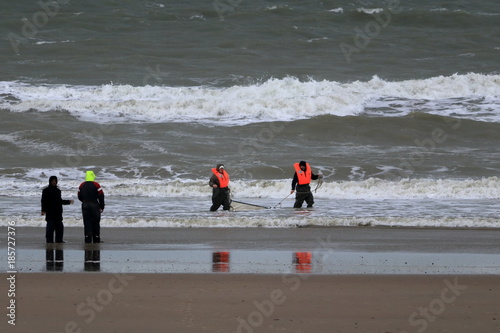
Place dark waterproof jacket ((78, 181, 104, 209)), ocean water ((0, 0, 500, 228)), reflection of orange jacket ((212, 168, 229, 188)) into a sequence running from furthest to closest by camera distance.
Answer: ocean water ((0, 0, 500, 228))
reflection of orange jacket ((212, 168, 229, 188))
dark waterproof jacket ((78, 181, 104, 209))

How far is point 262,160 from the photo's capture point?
2156 cm

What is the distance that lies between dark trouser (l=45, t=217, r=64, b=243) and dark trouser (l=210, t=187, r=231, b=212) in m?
4.41

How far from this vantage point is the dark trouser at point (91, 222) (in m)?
11.6

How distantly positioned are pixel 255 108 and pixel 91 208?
1603 centimetres

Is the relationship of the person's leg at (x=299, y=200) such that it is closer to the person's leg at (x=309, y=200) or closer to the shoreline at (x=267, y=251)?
the person's leg at (x=309, y=200)

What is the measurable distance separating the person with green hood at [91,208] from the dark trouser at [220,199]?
4040 millimetres

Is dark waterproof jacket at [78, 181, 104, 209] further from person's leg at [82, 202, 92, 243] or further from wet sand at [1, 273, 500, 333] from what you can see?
wet sand at [1, 273, 500, 333]

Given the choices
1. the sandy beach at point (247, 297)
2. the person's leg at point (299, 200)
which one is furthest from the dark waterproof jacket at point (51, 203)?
the person's leg at point (299, 200)

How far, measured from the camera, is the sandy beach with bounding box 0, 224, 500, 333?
7.17 meters

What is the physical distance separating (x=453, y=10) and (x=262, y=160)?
22148 mm

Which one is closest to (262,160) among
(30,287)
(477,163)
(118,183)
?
(118,183)

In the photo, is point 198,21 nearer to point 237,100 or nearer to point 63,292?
point 237,100

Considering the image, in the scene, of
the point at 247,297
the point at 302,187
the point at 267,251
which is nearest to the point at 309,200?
the point at 302,187

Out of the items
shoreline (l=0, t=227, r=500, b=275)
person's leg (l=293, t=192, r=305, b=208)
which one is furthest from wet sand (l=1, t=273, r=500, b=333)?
person's leg (l=293, t=192, r=305, b=208)
